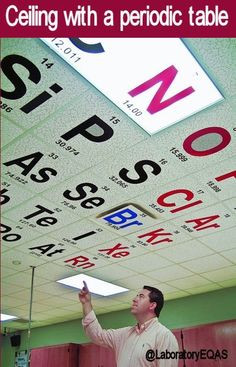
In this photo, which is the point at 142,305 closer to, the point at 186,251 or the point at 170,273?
the point at 186,251

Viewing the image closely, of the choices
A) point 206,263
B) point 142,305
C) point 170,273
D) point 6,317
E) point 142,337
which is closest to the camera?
point 142,337

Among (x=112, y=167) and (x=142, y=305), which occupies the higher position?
(x=112, y=167)

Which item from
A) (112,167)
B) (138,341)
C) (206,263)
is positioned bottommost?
(138,341)

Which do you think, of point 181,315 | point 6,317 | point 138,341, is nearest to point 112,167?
point 138,341

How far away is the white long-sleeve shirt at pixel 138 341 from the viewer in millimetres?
2307

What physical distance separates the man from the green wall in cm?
432

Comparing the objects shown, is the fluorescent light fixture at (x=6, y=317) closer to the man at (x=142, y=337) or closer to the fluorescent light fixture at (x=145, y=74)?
the man at (x=142, y=337)

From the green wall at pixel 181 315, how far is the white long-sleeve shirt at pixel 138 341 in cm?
442

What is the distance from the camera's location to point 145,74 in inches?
92.5

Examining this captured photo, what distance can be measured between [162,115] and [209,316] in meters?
5.15

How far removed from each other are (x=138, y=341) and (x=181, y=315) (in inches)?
194

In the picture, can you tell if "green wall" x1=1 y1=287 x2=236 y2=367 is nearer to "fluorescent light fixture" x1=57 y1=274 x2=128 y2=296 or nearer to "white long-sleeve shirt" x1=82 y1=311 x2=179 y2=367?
"fluorescent light fixture" x1=57 y1=274 x2=128 y2=296

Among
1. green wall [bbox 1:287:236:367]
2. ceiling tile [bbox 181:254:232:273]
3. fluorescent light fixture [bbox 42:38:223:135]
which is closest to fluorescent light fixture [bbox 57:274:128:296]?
green wall [bbox 1:287:236:367]

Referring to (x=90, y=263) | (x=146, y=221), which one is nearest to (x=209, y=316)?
(x=90, y=263)
